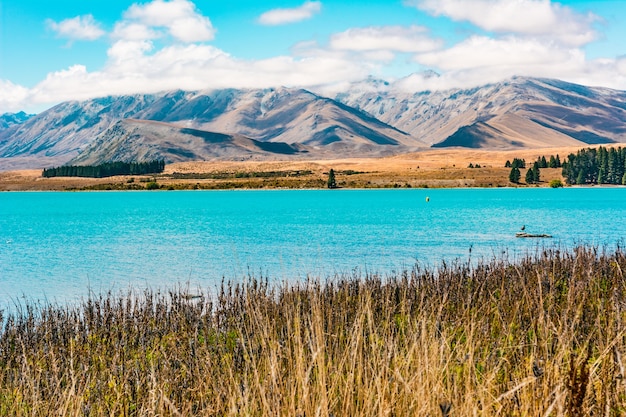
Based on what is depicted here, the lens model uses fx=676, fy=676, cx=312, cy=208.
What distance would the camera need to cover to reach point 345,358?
7457mm

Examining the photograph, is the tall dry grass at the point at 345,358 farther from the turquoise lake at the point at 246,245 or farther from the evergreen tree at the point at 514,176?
the evergreen tree at the point at 514,176

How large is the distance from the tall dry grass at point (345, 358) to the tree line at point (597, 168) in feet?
547

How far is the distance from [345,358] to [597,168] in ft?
615

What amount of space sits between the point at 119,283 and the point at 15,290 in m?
4.65

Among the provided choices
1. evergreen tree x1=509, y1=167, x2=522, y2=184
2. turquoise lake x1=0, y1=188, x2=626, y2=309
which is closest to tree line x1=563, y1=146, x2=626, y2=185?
evergreen tree x1=509, y1=167, x2=522, y2=184

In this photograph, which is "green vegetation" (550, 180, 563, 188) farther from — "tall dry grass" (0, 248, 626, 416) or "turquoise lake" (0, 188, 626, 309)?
"tall dry grass" (0, 248, 626, 416)

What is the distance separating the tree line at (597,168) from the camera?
175 m

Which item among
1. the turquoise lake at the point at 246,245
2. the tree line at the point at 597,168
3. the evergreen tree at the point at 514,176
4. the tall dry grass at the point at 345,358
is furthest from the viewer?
the evergreen tree at the point at 514,176

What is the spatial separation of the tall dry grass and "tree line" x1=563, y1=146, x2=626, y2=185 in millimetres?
166611

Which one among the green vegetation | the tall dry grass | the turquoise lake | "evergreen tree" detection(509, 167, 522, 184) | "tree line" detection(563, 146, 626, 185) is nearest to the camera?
the tall dry grass

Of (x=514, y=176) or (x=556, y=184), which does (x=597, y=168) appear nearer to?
(x=556, y=184)

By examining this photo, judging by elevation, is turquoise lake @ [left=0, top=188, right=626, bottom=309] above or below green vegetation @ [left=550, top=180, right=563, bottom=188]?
below

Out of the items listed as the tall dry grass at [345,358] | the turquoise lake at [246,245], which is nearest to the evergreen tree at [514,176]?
the turquoise lake at [246,245]

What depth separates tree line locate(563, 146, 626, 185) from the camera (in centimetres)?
17462
